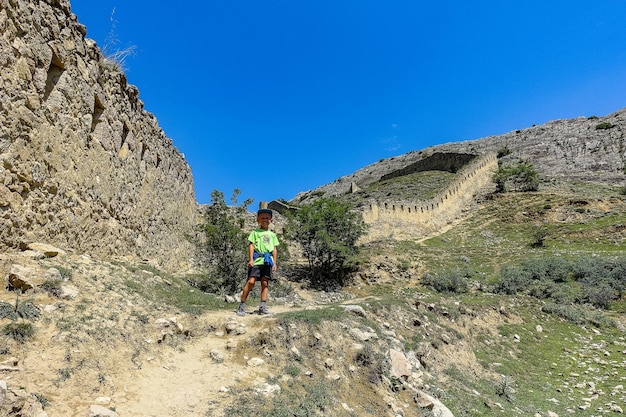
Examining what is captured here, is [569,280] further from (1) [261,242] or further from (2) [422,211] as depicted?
(2) [422,211]

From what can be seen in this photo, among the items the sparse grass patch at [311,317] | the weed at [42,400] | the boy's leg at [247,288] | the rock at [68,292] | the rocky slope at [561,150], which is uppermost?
the rocky slope at [561,150]

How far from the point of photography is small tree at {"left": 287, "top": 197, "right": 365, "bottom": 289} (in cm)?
1893

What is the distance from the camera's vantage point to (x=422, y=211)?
3316 cm

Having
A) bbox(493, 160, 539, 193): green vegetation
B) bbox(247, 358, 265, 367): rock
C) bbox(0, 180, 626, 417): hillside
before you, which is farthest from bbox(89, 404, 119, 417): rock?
bbox(493, 160, 539, 193): green vegetation

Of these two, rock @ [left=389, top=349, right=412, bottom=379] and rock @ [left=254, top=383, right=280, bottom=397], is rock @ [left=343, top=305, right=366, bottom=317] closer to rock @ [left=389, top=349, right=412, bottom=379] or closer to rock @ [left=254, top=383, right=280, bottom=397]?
rock @ [left=389, top=349, right=412, bottom=379]

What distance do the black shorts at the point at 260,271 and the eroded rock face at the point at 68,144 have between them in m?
3.04

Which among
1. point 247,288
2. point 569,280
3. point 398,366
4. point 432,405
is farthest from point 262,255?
point 569,280

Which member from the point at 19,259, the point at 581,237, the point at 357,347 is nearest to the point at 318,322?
the point at 357,347

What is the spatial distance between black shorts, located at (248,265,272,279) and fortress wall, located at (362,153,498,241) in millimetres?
21337

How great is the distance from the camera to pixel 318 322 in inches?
240

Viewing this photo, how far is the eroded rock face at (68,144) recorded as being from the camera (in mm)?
4996

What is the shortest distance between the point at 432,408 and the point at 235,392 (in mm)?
2894

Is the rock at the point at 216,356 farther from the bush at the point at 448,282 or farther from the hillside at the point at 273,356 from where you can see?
the bush at the point at 448,282

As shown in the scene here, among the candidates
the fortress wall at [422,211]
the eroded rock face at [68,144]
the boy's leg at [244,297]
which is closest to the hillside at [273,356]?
the boy's leg at [244,297]
